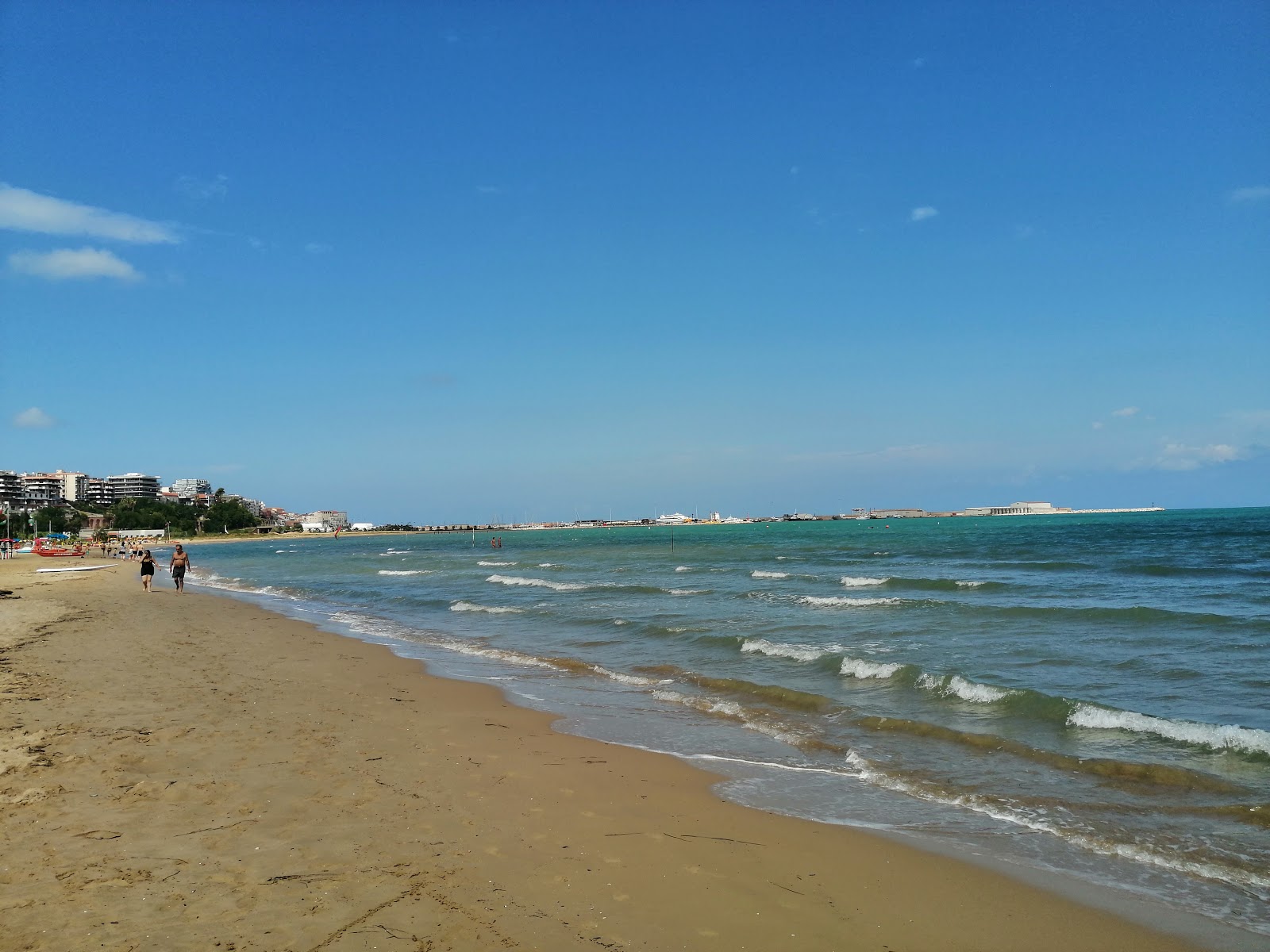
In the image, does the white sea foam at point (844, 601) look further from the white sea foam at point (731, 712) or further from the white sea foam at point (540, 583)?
the white sea foam at point (731, 712)

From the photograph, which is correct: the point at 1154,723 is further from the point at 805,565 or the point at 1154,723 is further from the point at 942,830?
the point at 805,565

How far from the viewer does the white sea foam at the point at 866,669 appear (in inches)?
496

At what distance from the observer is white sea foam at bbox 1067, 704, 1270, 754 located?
8.30m

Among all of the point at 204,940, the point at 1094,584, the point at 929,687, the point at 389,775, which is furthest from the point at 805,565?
the point at 204,940

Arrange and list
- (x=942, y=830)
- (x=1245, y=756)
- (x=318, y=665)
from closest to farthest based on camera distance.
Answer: (x=942, y=830) < (x=1245, y=756) < (x=318, y=665)

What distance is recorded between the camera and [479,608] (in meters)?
24.4

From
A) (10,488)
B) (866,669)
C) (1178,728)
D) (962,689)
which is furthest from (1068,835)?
(10,488)

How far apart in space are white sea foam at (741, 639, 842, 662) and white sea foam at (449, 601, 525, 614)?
9541mm

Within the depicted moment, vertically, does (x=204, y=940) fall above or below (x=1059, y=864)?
above

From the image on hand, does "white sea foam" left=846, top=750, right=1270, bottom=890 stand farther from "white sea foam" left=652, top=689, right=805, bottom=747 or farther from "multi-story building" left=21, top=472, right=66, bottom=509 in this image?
"multi-story building" left=21, top=472, right=66, bottom=509

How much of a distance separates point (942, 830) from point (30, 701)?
1034 centimetres

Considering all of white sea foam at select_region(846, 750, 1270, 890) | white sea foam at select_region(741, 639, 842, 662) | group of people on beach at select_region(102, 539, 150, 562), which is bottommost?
group of people on beach at select_region(102, 539, 150, 562)

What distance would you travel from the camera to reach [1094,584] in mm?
25328

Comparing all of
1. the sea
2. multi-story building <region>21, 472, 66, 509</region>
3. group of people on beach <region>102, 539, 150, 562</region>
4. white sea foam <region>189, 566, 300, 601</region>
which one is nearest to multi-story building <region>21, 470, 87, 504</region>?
multi-story building <region>21, 472, 66, 509</region>
